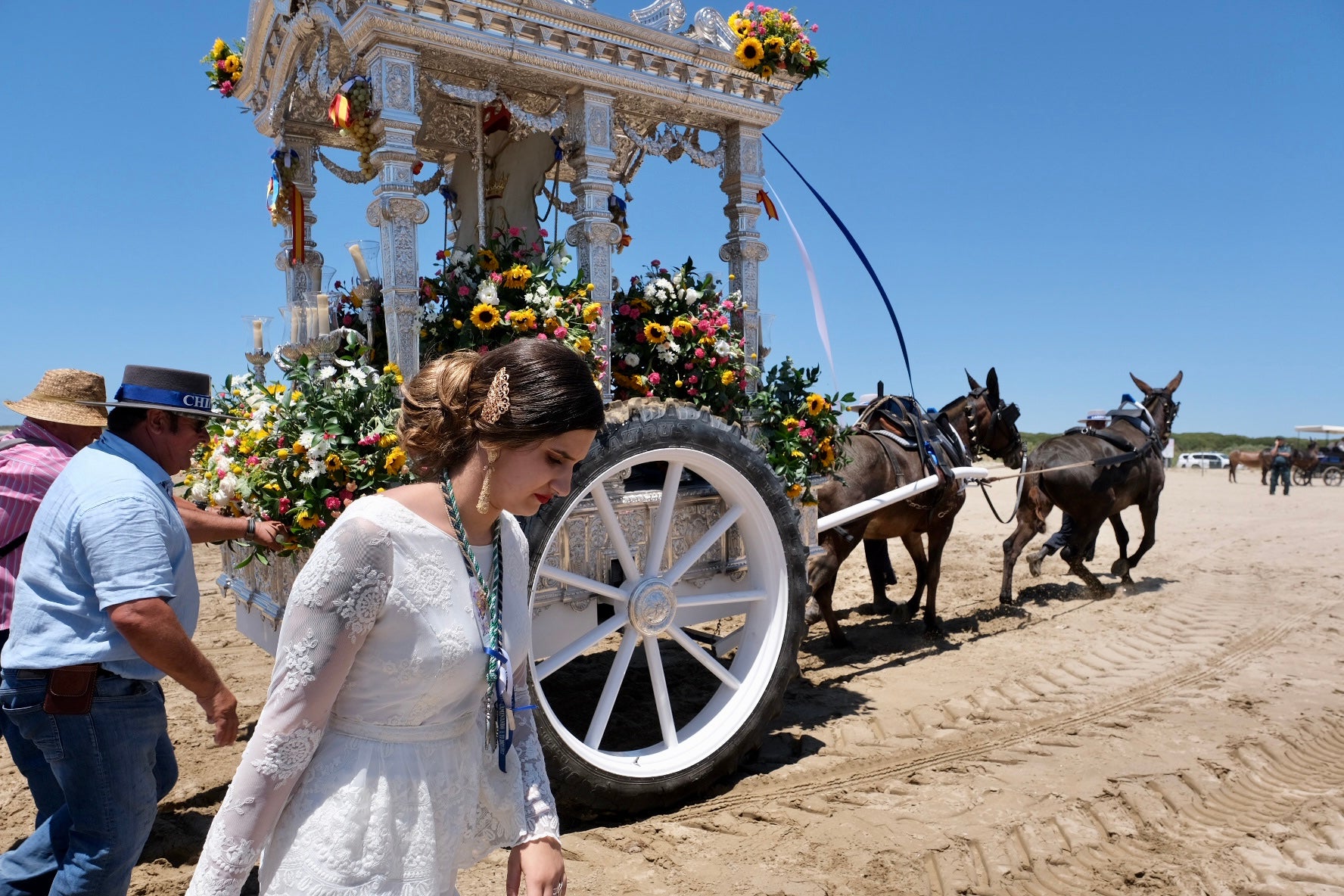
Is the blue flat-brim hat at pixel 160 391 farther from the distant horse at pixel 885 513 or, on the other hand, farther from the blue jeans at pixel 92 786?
the distant horse at pixel 885 513

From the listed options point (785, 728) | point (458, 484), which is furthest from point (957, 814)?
point (458, 484)

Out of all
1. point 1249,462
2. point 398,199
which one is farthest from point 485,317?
point 1249,462

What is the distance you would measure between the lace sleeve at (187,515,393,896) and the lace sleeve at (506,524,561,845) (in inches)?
14.0

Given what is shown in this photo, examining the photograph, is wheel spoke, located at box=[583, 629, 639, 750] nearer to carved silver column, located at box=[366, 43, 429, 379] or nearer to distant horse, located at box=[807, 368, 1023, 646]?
carved silver column, located at box=[366, 43, 429, 379]

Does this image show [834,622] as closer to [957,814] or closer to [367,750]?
[957,814]

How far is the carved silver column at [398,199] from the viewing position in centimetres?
338

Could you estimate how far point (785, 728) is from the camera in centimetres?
490

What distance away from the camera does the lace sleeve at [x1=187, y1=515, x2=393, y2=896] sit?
142 centimetres

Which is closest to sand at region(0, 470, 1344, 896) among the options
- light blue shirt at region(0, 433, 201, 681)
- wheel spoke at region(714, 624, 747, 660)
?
wheel spoke at region(714, 624, 747, 660)

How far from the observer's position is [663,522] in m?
3.90

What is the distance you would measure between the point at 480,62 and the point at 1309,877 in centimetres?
478

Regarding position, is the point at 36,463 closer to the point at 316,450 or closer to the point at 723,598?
the point at 316,450

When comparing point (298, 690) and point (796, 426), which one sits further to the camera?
point (796, 426)

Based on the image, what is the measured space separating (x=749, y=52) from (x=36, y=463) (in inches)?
143
